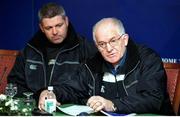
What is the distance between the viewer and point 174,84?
129 inches

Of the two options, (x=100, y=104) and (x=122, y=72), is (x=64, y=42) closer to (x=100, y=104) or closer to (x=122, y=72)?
(x=122, y=72)

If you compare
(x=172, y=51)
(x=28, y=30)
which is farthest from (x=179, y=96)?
(x=28, y=30)

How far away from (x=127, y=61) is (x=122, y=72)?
9cm

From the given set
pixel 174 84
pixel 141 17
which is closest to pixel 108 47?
pixel 174 84

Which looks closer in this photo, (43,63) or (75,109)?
(75,109)

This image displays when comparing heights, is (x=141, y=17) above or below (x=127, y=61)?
above

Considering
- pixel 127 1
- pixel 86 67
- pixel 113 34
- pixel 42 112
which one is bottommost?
pixel 42 112

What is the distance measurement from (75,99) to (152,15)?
1.38m

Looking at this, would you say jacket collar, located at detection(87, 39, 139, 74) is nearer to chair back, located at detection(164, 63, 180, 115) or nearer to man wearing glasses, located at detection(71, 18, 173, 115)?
man wearing glasses, located at detection(71, 18, 173, 115)

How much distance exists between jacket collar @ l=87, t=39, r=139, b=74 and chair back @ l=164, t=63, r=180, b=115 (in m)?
0.35

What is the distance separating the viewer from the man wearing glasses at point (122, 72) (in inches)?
116

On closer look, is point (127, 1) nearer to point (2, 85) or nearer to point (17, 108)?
point (2, 85)

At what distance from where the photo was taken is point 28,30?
15.4 ft

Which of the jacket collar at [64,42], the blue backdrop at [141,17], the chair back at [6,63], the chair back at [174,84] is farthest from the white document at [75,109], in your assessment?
the blue backdrop at [141,17]
